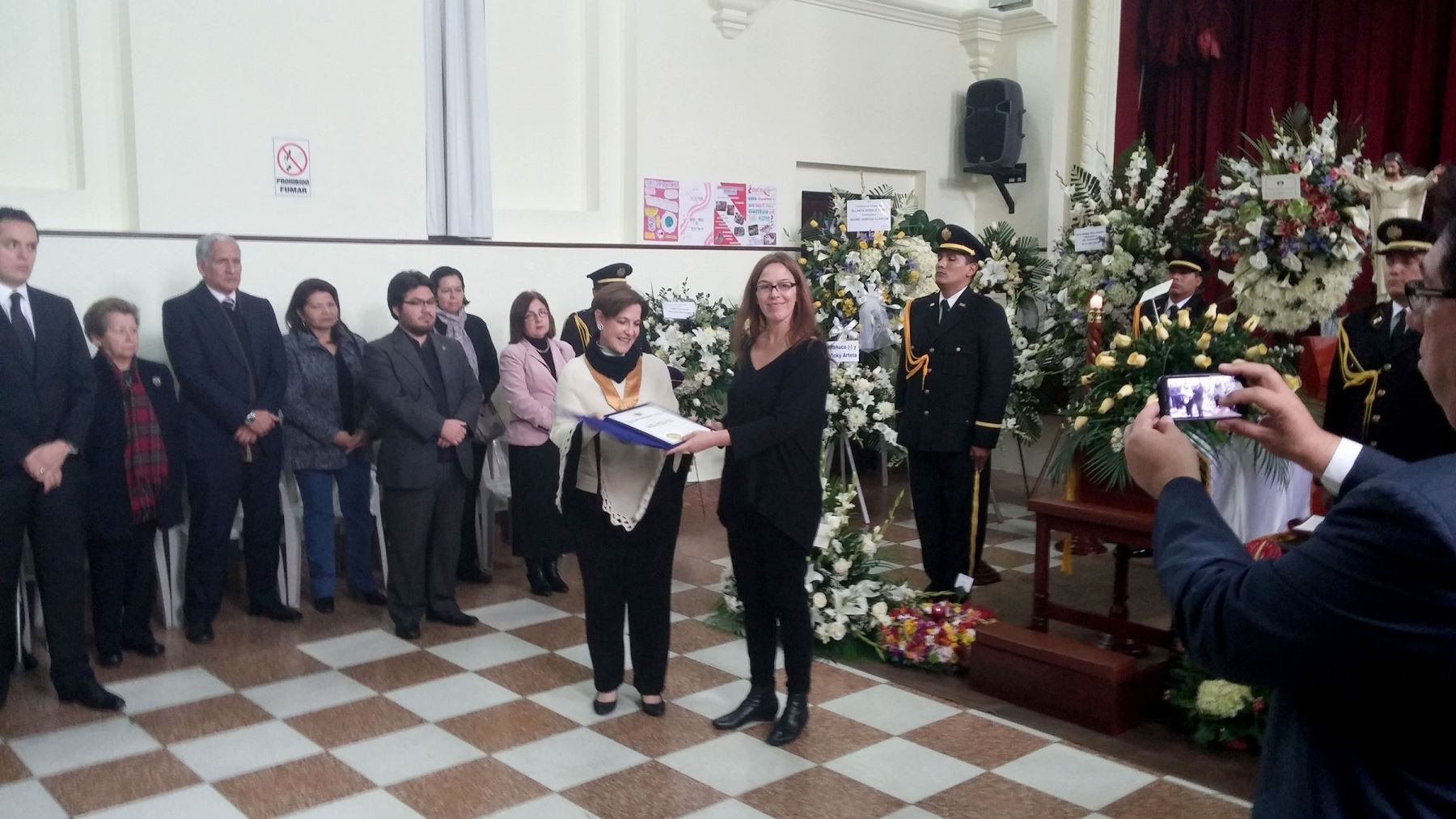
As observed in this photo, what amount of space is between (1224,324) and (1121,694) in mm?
1157

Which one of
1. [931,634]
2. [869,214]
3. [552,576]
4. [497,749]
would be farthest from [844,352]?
[497,749]

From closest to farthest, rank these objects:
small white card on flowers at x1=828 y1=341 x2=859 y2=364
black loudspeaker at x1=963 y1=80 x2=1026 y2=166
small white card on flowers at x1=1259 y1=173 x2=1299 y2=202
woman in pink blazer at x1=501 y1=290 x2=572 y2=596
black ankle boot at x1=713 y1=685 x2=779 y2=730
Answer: black ankle boot at x1=713 y1=685 x2=779 y2=730, small white card on flowers at x1=1259 y1=173 x2=1299 y2=202, woman in pink blazer at x1=501 y1=290 x2=572 y2=596, small white card on flowers at x1=828 y1=341 x2=859 y2=364, black loudspeaker at x1=963 y1=80 x2=1026 y2=166

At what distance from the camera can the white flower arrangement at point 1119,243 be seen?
6.31 metres

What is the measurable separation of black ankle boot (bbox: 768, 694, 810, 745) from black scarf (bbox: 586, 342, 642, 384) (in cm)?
107

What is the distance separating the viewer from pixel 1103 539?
12.5 ft

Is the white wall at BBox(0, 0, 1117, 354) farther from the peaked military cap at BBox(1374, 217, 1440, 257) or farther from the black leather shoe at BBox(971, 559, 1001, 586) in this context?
the peaked military cap at BBox(1374, 217, 1440, 257)

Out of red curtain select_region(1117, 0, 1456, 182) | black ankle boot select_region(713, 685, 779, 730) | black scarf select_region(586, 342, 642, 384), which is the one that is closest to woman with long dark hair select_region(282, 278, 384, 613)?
black scarf select_region(586, 342, 642, 384)

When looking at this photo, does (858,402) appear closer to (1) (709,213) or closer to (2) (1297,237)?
(1) (709,213)

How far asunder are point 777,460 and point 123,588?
254 centimetres

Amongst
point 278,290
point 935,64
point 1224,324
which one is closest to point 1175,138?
point 935,64

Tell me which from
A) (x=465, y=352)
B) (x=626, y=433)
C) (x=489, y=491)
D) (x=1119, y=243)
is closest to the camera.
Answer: (x=626, y=433)

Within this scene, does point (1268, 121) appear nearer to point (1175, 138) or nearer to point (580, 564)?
point (1175, 138)

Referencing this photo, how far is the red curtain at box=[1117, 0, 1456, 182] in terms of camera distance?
596 centimetres

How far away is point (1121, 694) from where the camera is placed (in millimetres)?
3422
